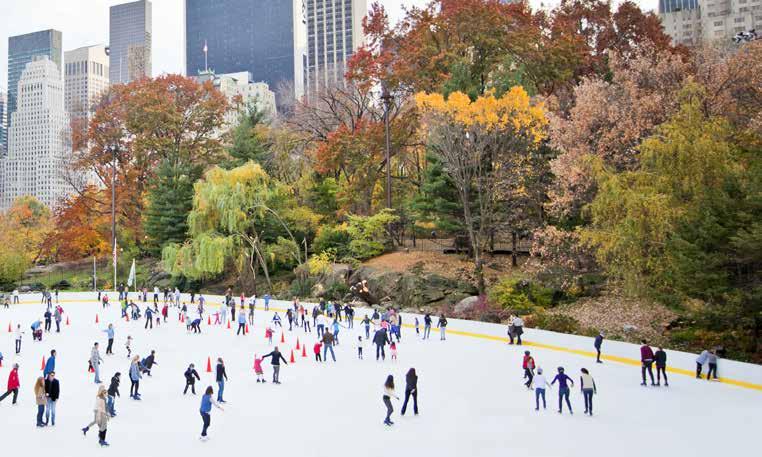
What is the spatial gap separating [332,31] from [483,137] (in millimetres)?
169129

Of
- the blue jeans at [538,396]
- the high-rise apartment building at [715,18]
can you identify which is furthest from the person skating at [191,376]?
the high-rise apartment building at [715,18]

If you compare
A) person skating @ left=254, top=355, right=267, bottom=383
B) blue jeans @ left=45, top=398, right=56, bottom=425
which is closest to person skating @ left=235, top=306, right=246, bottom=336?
person skating @ left=254, top=355, right=267, bottom=383

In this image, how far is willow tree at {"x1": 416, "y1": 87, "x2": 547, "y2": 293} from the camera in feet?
106

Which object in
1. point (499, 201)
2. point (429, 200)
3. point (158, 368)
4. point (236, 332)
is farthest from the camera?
point (429, 200)

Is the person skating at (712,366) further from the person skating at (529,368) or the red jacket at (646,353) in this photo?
the person skating at (529,368)

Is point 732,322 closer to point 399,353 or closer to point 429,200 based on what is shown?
point 399,353

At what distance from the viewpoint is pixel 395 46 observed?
4528cm

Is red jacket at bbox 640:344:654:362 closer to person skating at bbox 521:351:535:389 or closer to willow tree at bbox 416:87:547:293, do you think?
person skating at bbox 521:351:535:389

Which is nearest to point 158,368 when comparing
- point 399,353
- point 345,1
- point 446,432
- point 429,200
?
point 399,353

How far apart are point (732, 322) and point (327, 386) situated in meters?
13.1

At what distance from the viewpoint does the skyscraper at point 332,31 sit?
619 ft

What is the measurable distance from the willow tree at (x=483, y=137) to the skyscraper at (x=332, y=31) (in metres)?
159

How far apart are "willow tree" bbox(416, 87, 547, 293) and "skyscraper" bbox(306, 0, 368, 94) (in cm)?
15874

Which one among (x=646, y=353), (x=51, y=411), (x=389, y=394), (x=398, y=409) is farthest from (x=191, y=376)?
(x=646, y=353)
